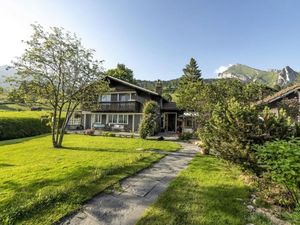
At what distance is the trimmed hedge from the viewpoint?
18.9 m

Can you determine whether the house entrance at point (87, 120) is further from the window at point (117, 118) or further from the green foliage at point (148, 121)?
the green foliage at point (148, 121)

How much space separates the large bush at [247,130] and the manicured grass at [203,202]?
970mm

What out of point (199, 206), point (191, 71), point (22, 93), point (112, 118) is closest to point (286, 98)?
point (199, 206)

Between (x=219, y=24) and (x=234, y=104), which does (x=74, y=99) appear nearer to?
(x=234, y=104)

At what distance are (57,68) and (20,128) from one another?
477 inches

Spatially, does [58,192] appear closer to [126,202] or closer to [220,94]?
[126,202]

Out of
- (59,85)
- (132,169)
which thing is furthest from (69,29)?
(132,169)

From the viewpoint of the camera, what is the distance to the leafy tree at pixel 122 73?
4503 cm

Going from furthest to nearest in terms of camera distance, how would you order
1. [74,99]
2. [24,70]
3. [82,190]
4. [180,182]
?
1. [74,99]
2. [24,70]
3. [180,182]
4. [82,190]

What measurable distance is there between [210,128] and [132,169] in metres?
3.46

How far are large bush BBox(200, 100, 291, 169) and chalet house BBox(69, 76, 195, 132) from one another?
19388mm

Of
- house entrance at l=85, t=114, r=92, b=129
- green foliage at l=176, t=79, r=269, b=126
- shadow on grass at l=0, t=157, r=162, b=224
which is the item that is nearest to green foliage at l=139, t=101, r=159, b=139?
green foliage at l=176, t=79, r=269, b=126

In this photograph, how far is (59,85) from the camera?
1313 centimetres

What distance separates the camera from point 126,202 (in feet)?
15.6
